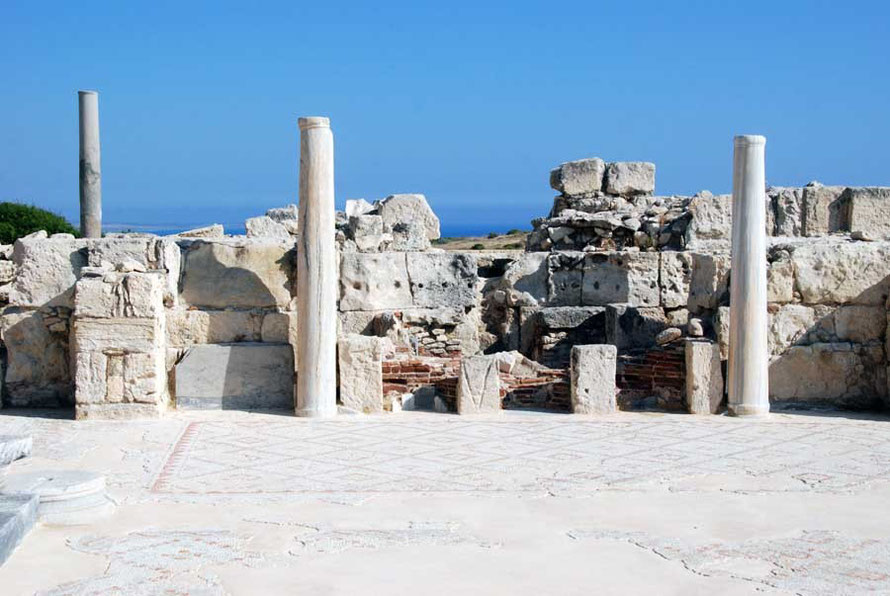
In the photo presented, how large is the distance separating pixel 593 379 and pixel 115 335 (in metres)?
4.34

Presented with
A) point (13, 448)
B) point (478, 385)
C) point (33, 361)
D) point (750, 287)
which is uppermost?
point (750, 287)

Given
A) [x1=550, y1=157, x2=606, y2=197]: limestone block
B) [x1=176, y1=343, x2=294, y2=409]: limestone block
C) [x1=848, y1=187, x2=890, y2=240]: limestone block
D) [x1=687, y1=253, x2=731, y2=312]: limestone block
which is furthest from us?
[x1=550, y1=157, x2=606, y2=197]: limestone block

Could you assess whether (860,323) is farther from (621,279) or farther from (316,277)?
(316,277)

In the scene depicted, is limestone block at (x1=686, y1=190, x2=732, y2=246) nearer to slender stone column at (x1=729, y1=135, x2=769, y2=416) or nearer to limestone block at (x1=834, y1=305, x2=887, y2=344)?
limestone block at (x1=834, y1=305, x2=887, y2=344)

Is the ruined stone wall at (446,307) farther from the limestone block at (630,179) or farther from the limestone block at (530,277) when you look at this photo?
the limestone block at (630,179)

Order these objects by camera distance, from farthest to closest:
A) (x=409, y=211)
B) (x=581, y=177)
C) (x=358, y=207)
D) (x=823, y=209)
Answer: (x=581, y=177) < (x=358, y=207) < (x=409, y=211) < (x=823, y=209)

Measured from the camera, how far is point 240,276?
38.1ft

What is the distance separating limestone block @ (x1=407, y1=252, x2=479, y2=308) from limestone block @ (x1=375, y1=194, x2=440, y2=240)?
1467 mm

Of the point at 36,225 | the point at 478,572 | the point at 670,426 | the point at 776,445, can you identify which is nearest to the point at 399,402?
the point at 670,426

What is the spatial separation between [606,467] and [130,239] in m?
5.22

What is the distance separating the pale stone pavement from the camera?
19.8ft

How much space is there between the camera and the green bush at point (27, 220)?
91.5ft

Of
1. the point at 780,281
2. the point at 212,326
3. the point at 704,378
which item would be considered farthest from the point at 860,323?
the point at 212,326

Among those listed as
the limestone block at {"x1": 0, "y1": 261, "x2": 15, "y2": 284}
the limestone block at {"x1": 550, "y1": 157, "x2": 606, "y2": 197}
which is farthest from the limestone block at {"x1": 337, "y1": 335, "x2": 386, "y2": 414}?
the limestone block at {"x1": 550, "y1": 157, "x2": 606, "y2": 197}
